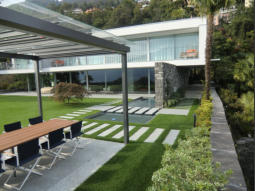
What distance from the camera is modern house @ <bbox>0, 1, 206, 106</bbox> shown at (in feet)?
48.4

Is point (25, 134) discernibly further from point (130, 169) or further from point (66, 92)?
point (66, 92)

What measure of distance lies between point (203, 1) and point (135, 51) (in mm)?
10518

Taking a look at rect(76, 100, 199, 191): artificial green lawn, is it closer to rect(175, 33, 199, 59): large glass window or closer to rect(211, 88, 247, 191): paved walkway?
rect(211, 88, 247, 191): paved walkway

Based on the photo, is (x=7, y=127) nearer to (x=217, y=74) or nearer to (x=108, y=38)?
(x=108, y=38)

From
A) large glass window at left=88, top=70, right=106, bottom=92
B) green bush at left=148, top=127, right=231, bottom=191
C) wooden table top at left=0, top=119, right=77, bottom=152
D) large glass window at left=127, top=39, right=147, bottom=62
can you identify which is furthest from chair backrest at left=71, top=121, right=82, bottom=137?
large glass window at left=88, top=70, right=106, bottom=92

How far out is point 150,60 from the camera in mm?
17109

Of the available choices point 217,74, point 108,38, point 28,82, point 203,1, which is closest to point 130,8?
point 28,82

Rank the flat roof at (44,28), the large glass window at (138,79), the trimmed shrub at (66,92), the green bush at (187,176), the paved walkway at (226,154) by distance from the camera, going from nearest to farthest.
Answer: the green bush at (187,176) → the paved walkway at (226,154) → the flat roof at (44,28) → the trimmed shrub at (66,92) → the large glass window at (138,79)

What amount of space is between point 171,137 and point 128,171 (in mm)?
2586

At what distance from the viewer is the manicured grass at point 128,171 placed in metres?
3.57

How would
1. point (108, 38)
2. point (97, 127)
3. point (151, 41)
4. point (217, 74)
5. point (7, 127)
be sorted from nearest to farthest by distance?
1. point (108, 38)
2. point (7, 127)
3. point (97, 127)
4. point (151, 41)
5. point (217, 74)

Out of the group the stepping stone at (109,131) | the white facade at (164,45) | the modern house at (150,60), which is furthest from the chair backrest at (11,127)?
the white facade at (164,45)

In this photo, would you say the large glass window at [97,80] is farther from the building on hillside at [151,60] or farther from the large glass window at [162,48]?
the large glass window at [162,48]

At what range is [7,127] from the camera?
5.02 metres
